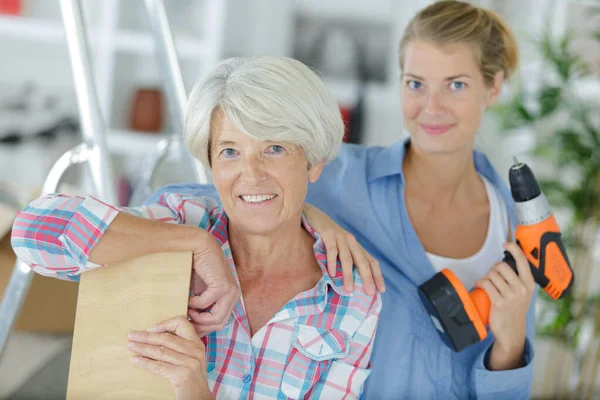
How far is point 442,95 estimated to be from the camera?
150 cm

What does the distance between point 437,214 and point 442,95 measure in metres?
0.27

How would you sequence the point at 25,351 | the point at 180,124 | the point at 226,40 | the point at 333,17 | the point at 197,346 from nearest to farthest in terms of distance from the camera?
the point at 197,346
the point at 180,124
the point at 25,351
the point at 226,40
the point at 333,17

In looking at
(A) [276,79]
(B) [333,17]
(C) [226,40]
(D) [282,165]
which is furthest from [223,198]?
(B) [333,17]

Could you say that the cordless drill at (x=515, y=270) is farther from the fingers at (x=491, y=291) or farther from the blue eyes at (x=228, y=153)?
the blue eyes at (x=228, y=153)

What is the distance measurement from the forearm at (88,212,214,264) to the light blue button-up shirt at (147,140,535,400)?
0.26m

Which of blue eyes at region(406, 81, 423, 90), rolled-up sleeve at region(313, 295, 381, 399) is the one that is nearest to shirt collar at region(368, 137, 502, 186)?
blue eyes at region(406, 81, 423, 90)

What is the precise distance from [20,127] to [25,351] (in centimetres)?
150

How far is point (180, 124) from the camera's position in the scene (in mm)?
1662

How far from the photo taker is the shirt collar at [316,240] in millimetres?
1223

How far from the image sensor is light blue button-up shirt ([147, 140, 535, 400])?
137cm

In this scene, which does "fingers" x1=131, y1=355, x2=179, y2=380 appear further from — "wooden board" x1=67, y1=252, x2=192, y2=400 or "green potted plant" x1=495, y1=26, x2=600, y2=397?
"green potted plant" x1=495, y1=26, x2=600, y2=397

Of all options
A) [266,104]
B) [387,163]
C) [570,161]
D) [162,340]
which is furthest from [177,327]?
[570,161]

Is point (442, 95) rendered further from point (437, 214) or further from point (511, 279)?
point (511, 279)

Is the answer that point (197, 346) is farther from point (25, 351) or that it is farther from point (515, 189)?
point (25, 351)
